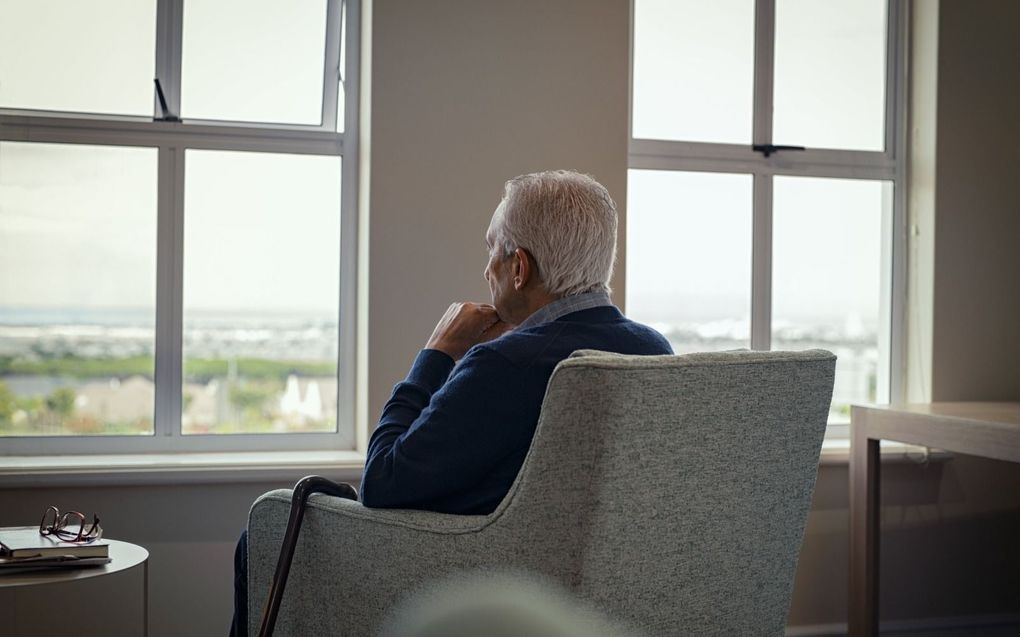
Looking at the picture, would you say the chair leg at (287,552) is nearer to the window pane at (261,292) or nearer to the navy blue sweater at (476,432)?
the navy blue sweater at (476,432)

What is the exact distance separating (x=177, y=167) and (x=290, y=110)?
407 millimetres

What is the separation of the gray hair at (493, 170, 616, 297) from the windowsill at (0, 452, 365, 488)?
4.20 feet

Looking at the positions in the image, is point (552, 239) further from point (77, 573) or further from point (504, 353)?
point (77, 573)

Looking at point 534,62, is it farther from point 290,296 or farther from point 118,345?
point 118,345

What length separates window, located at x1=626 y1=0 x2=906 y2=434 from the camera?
3.54m

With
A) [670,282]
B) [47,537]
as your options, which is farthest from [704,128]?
[47,537]

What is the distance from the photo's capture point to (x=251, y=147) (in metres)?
3.17

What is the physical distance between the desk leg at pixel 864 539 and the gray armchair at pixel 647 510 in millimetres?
1481

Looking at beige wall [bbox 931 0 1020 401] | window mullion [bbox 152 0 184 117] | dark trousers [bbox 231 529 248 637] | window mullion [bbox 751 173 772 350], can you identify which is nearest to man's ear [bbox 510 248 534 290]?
dark trousers [bbox 231 529 248 637]

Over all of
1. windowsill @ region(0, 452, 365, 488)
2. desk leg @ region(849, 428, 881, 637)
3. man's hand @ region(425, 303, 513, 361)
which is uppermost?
man's hand @ region(425, 303, 513, 361)

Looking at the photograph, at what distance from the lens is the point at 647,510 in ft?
4.93

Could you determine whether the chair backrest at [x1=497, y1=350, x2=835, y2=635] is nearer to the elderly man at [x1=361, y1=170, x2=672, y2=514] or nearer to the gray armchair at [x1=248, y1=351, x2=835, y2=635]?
the gray armchair at [x1=248, y1=351, x2=835, y2=635]

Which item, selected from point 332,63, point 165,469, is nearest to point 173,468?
point 165,469

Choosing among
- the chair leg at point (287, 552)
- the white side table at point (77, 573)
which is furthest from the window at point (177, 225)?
the chair leg at point (287, 552)
